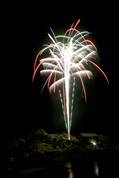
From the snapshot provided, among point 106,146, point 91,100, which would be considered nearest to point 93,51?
point 106,146

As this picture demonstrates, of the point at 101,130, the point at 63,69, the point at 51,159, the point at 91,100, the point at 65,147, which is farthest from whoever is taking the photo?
the point at 91,100

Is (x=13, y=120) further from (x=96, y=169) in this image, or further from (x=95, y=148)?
(x=96, y=169)

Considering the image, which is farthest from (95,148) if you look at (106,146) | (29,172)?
(29,172)

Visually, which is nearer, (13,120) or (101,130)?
(101,130)

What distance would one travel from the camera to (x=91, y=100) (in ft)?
232

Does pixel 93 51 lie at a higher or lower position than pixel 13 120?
higher

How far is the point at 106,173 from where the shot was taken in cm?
2692

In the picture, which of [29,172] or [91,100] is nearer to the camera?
[29,172]

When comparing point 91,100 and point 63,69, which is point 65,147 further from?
point 91,100

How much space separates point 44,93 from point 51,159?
40707 mm

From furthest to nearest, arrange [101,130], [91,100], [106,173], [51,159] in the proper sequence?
[91,100], [101,130], [51,159], [106,173]

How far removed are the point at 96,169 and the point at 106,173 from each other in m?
1.68

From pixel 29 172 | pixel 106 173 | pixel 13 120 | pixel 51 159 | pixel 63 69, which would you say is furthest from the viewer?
pixel 13 120

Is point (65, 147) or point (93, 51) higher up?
point (93, 51)
